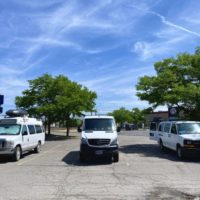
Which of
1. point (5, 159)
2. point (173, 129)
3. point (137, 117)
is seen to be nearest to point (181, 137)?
point (173, 129)

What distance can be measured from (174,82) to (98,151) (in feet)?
34.3

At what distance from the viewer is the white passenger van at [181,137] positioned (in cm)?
1906

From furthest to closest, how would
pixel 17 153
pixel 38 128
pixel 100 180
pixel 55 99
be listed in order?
pixel 55 99, pixel 38 128, pixel 17 153, pixel 100 180

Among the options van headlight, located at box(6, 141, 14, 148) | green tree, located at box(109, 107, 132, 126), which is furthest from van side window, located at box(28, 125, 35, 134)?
green tree, located at box(109, 107, 132, 126)

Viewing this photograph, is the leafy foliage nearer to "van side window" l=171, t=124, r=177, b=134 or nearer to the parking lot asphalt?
"van side window" l=171, t=124, r=177, b=134

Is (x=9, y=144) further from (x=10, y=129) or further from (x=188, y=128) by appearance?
(x=188, y=128)

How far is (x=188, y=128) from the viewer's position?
20906 millimetres

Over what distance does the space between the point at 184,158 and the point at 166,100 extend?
5700 millimetres

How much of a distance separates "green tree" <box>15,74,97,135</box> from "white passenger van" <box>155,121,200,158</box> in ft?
62.2

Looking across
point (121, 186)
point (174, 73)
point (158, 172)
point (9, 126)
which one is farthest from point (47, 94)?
point (121, 186)

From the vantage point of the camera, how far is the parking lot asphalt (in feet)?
33.2

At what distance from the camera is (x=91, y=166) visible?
16.5 metres

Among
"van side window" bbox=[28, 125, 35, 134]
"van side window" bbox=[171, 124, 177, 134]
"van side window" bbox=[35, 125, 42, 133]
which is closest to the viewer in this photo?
"van side window" bbox=[171, 124, 177, 134]

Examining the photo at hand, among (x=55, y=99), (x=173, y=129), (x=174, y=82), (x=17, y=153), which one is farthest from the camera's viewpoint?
(x=55, y=99)
